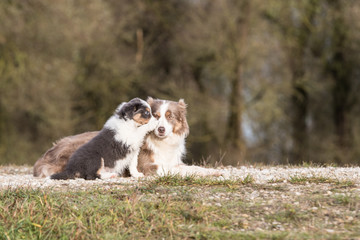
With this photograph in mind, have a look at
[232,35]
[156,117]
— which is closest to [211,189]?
[156,117]

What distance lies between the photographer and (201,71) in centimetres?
2830

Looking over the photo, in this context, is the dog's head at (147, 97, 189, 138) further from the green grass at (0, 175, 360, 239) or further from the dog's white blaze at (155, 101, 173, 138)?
the green grass at (0, 175, 360, 239)

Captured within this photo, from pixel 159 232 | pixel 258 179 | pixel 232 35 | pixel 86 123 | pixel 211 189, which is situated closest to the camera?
pixel 159 232

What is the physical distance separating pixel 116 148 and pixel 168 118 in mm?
1173

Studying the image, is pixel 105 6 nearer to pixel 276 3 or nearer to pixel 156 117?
pixel 276 3

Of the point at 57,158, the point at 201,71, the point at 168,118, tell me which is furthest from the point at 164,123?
the point at 201,71

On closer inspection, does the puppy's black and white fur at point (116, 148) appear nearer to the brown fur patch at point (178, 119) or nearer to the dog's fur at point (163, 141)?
the dog's fur at point (163, 141)

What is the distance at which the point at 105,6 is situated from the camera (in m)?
28.2

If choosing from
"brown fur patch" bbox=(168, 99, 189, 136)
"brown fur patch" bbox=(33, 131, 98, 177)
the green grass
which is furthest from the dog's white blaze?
the green grass

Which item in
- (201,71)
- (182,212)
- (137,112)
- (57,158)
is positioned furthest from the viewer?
(201,71)

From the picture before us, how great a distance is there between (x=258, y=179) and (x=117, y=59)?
67.1 ft

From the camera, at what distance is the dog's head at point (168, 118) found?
10164 millimetres

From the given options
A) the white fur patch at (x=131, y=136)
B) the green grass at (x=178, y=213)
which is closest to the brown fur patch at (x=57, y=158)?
the white fur patch at (x=131, y=136)

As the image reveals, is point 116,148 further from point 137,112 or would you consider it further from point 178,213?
point 178,213
